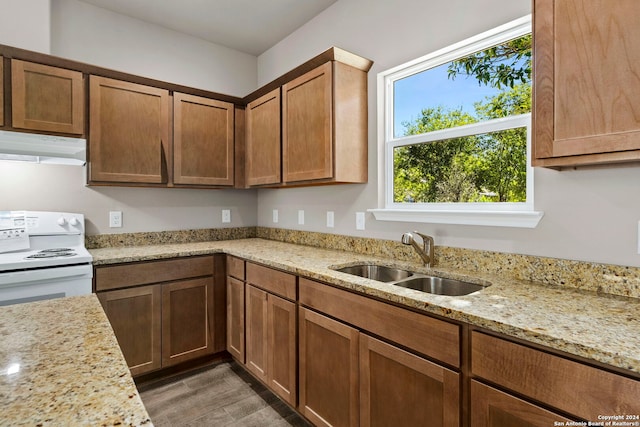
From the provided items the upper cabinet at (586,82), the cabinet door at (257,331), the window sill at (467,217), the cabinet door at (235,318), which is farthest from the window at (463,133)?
the cabinet door at (235,318)

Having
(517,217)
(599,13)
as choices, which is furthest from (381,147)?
(599,13)

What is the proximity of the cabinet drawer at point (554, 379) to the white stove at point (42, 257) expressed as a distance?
7.15ft

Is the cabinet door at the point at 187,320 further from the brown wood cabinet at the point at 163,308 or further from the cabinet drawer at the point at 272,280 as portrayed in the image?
the cabinet drawer at the point at 272,280

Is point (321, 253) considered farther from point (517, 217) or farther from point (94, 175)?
point (94, 175)

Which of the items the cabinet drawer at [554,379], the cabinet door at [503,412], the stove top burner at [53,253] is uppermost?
the stove top burner at [53,253]

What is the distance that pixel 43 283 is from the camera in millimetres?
2004

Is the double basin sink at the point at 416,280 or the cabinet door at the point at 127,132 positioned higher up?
the cabinet door at the point at 127,132

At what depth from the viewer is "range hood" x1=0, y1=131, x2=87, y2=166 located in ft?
6.95

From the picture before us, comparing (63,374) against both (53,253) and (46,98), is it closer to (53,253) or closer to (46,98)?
(53,253)

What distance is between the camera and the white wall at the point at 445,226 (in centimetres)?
141

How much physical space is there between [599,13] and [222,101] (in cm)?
258

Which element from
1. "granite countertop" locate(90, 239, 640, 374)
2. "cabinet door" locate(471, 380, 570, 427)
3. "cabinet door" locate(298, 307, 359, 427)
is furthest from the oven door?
"cabinet door" locate(471, 380, 570, 427)

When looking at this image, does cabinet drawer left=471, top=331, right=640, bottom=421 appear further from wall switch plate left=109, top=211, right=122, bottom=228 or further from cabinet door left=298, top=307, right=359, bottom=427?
wall switch plate left=109, top=211, right=122, bottom=228

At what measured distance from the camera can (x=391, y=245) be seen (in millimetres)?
2225
